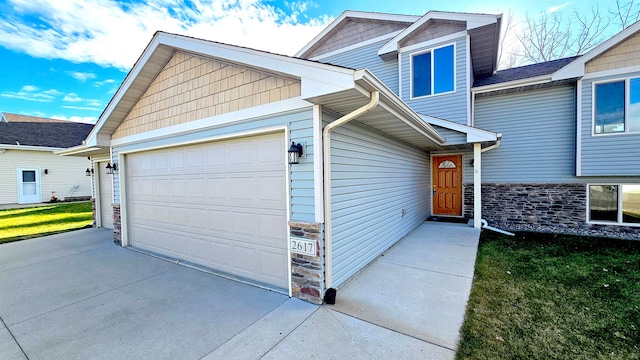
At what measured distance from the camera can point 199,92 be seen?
4.49 meters

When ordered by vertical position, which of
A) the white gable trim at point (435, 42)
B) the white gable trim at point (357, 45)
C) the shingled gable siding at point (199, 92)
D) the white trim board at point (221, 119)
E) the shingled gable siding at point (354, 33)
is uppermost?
the shingled gable siding at point (354, 33)

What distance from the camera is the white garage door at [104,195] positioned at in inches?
345

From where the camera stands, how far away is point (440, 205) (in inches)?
370

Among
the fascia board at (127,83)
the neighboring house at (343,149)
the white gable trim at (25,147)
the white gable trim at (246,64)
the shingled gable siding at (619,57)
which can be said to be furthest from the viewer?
the white gable trim at (25,147)

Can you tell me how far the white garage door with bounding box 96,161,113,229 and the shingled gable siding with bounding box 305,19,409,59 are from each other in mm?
9000

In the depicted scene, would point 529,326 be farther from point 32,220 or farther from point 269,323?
point 32,220

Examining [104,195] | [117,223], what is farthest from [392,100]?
[104,195]

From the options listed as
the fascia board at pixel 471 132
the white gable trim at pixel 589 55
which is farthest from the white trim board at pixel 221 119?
the white gable trim at pixel 589 55

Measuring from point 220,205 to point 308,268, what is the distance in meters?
2.06

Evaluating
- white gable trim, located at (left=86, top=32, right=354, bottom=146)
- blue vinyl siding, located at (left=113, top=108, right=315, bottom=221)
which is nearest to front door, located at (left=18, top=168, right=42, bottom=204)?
white gable trim, located at (left=86, top=32, right=354, bottom=146)

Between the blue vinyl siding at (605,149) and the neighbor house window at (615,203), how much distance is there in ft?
1.62

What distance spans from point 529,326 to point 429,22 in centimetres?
836

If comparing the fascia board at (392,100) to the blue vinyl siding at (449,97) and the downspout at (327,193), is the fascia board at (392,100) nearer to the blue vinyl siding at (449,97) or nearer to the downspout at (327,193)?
the downspout at (327,193)

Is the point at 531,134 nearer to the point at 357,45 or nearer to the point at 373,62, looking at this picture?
the point at 373,62
